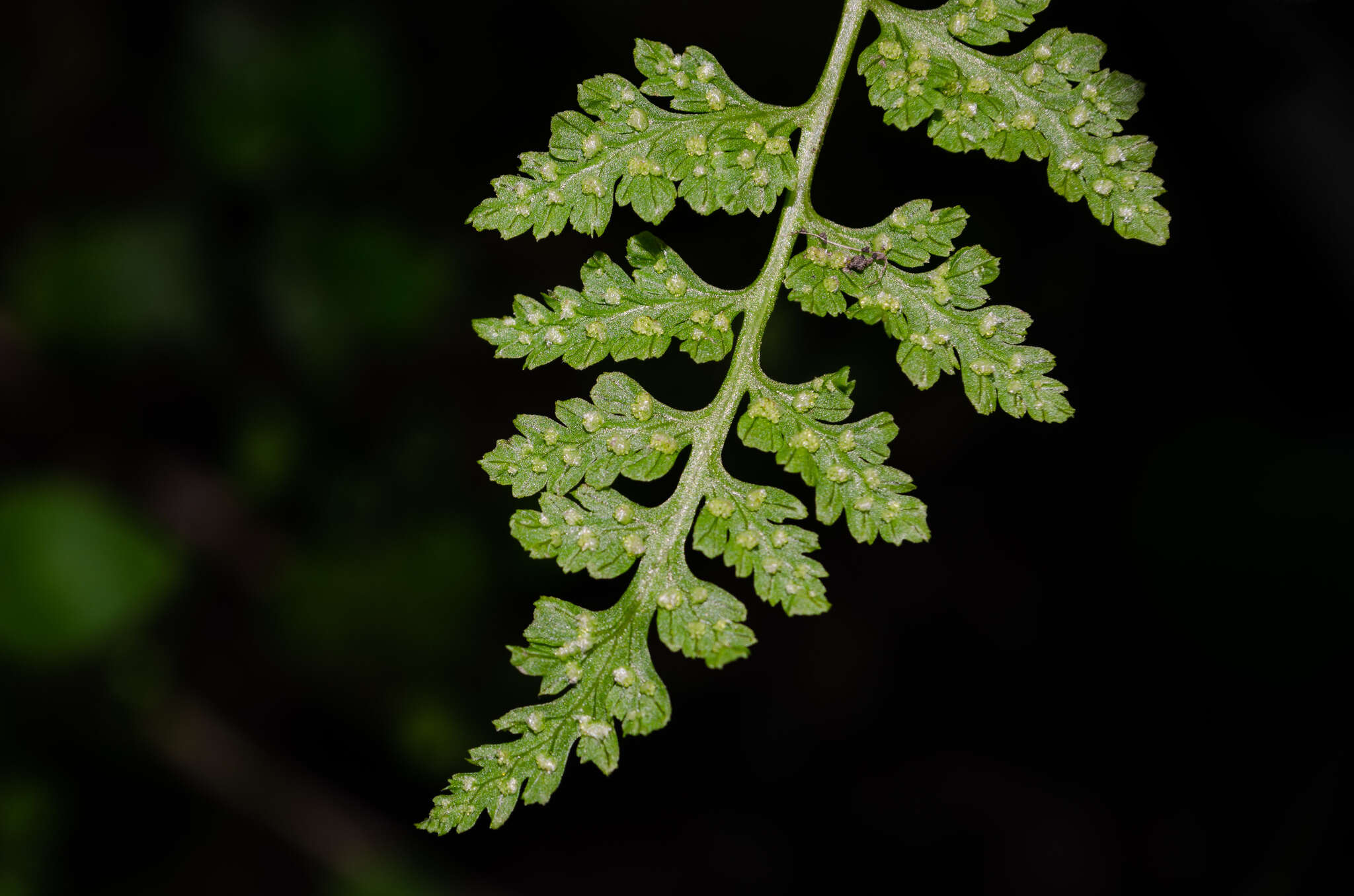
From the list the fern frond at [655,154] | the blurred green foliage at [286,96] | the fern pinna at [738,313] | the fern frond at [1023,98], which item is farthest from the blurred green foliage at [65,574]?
the fern frond at [1023,98]

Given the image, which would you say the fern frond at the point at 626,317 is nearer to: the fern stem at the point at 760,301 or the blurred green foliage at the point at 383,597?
the fern stem at the point at 760,301

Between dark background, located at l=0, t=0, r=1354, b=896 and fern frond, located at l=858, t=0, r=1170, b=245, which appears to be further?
dark background, located at l=0, t=0, r=1354, b=896

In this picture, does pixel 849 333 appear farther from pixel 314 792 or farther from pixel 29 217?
pixel 29 217

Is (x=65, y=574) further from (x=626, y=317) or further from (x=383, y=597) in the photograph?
(x=626, y=317)

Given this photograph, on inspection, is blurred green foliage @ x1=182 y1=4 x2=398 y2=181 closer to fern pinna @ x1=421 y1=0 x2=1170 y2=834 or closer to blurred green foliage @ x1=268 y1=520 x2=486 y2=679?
blurred green foliage @ x1=268 y1=520 x2=486 y2=679

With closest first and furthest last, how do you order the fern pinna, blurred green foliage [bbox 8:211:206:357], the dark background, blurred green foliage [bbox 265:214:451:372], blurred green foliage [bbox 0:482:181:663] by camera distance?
the fern pinna → the dark background → blurred green foliage [bbox 0:482:181:663] → blurred green foliage [bbox 265:214:451:372] → blurred green foliage [bbox 8:211:206:357]

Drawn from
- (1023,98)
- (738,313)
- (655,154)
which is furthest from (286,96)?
(1023,98)

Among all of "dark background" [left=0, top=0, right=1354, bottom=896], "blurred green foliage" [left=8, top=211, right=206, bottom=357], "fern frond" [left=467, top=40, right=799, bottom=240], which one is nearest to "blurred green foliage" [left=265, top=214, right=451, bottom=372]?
"dark background" [left=0, top=0, right=1354, bottom=896]
